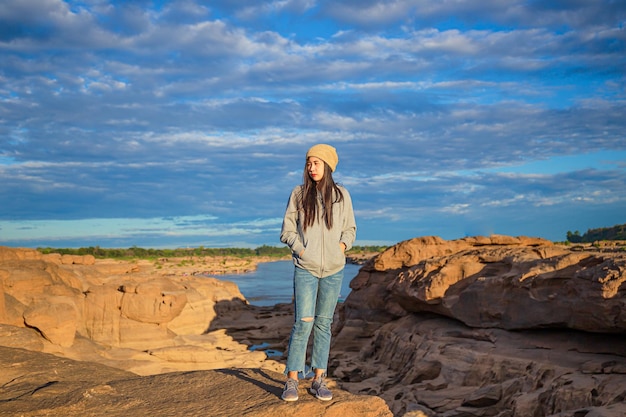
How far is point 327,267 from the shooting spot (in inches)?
207

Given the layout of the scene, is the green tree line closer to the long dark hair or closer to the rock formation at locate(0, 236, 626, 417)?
the rock formation at locate(0, 236, 626, 417)

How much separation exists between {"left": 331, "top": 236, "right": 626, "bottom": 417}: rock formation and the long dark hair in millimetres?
5002

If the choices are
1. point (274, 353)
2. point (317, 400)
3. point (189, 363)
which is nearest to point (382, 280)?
point (274, 353)

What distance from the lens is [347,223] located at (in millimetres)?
5508

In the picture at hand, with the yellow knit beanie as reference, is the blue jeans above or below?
below

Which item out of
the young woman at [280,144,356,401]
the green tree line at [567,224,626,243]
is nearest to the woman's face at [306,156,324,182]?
the young woman at [280,144,356,401]

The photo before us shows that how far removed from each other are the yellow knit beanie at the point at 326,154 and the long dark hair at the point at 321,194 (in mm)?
46

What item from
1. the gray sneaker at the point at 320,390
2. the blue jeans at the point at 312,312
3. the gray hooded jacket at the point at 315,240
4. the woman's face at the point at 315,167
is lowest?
the gray sneaker at the point at 320,390

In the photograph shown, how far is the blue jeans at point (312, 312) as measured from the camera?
207 inches

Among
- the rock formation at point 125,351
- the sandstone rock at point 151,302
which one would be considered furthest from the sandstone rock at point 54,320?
the sandstone rock at point 151,302

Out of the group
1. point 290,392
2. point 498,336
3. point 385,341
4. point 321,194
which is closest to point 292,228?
point 321,194

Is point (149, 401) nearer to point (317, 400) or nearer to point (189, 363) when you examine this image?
point (317, 400)

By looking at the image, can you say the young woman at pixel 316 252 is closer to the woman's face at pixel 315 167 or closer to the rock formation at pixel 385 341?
the woman's face at pixel 315 167

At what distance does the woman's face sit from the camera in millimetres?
5340
